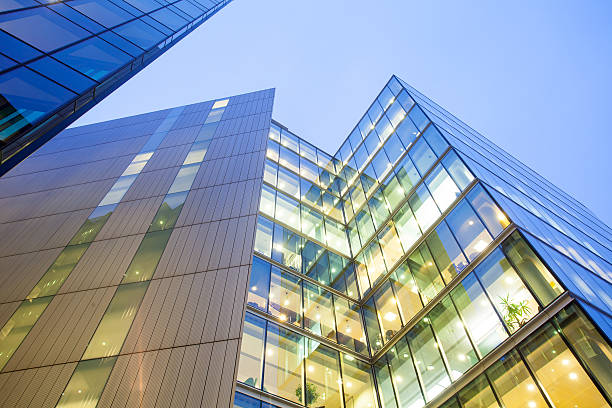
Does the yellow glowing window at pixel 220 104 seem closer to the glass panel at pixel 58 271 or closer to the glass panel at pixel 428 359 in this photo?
the glass panel at pixel 58 271

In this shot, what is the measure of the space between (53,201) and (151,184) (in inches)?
204

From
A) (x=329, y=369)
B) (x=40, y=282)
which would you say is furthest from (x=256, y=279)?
(x=40, y=282)

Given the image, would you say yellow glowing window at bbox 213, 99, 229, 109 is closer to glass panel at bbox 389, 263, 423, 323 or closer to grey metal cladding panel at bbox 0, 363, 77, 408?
glass panel at bbox 389, 263, 423, 323

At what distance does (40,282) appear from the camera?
14.0 m

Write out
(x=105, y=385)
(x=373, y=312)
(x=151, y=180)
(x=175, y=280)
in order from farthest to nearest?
(x=151, y=180), (x=373, y=312), (x=175, y=280), (x=105, y=385)

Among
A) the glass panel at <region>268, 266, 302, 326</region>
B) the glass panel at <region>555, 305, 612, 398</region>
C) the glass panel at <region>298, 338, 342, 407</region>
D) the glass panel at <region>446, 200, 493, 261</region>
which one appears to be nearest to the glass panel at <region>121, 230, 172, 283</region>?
the glass panel at <region>268, 266, 302, 326</region>

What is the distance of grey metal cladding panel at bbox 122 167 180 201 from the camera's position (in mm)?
18500

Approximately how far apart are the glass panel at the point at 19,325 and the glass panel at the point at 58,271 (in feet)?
1.21

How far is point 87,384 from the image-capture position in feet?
33.3

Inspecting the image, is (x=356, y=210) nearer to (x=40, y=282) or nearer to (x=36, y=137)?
(x=40, y=282)

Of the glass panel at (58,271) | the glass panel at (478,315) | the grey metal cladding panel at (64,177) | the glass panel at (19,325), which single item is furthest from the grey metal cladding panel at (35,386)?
the grey metal cladding panel at (64,177)

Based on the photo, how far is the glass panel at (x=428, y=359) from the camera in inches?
468

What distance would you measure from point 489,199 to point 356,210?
9569 millimetres

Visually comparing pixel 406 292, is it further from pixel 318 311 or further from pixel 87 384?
pixel 87 384
